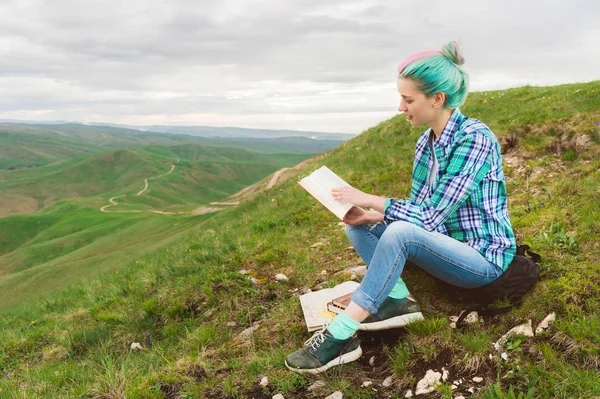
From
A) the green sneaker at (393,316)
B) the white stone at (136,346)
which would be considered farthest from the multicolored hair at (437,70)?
the white stone at (136,346)

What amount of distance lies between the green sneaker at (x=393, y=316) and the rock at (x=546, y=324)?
1161 millimetres

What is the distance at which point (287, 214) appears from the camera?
38.0 ft

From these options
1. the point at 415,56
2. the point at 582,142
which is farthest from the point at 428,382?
the point at 582,142

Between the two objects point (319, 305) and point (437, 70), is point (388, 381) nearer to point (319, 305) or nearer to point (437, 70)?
point (319, 305)

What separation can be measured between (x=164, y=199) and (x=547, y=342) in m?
158

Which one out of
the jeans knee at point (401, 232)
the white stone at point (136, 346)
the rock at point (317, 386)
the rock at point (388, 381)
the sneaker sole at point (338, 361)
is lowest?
the white stone at point (136, 346)

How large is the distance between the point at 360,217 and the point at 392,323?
1.27 m

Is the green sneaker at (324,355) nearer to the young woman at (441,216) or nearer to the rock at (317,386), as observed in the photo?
the young woman at (441,216)

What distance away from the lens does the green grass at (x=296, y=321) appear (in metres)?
3.81

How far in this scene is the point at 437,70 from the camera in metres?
3.94

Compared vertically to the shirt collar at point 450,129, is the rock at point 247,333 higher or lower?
lower

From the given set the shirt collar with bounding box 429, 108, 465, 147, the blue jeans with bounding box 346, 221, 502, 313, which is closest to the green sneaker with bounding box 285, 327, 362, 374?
the blue jeans with bounding box 346, 221, 502, 313

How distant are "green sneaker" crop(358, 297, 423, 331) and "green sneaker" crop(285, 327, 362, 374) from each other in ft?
1.14

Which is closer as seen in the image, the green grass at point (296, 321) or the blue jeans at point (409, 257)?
the green grass at point (296, 321)
